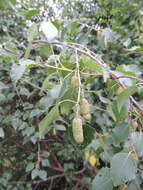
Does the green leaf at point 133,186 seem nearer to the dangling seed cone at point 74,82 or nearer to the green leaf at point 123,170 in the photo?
the green leaf at point 123,170

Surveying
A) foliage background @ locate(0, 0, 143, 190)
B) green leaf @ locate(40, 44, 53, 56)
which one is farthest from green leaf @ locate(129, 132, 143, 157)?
green leaf @ locate(40, 44, 53, 56)

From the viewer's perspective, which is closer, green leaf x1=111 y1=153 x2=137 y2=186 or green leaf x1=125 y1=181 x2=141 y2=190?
green leaf x1=111 y1=153 x2=137 y2=186

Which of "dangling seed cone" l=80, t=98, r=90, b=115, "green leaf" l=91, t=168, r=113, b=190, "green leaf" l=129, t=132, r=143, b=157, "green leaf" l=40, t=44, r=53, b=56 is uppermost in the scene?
"green leaf" l=40, t=44, r=53, b=56

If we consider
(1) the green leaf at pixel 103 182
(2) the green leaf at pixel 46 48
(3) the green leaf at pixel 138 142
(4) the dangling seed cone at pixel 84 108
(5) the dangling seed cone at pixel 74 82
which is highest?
(2) the green leaf at pixel 46 48

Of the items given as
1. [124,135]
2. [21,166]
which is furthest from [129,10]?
[124,135]

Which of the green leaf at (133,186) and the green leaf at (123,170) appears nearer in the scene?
the green leaf at (123,170)

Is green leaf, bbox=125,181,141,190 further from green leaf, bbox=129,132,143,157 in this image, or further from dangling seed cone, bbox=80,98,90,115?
dangling seed cone, bbox=80,98,90,115

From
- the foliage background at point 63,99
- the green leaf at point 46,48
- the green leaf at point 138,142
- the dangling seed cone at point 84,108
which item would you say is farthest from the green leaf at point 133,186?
the green leaf at point 46,48
